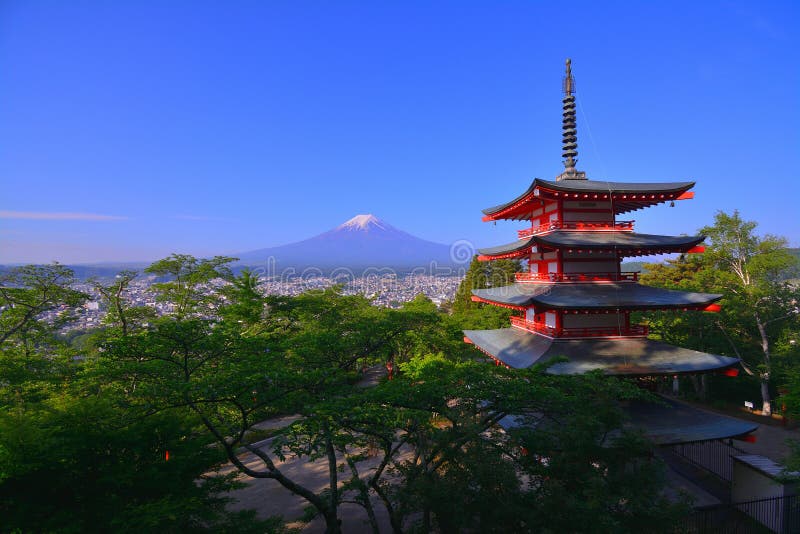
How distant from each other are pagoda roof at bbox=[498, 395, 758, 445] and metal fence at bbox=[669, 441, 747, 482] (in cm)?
194

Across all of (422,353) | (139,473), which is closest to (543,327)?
(422,353)

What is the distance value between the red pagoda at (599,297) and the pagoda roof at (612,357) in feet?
0.09

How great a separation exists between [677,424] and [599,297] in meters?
3.72

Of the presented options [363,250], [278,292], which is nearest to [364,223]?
[363,250]

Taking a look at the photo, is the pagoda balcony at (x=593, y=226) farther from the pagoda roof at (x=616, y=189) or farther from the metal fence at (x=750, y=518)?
the metal fence at (x=750, y=518)

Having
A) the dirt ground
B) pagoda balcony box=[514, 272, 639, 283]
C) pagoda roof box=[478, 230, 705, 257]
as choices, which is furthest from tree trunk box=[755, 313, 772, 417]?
pagoda balcony box=[514, 272, 639, 283]

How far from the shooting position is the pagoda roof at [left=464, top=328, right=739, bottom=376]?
9141 mm

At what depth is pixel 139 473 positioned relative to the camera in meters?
5.30

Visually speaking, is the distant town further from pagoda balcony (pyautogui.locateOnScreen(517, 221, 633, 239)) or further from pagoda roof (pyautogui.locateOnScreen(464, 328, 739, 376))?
pagoda balcony (pyautogui.locateOnScreen(517, 221, 633, 239))

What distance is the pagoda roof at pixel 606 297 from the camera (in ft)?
32.2

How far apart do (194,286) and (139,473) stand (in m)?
15.0

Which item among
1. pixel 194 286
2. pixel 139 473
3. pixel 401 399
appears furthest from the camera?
pixel 194 286

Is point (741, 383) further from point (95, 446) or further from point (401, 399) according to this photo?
point (95, 446)

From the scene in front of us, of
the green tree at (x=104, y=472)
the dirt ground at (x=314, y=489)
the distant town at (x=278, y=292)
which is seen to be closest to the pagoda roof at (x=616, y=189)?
the dirt ground at (x=314, y=489)
